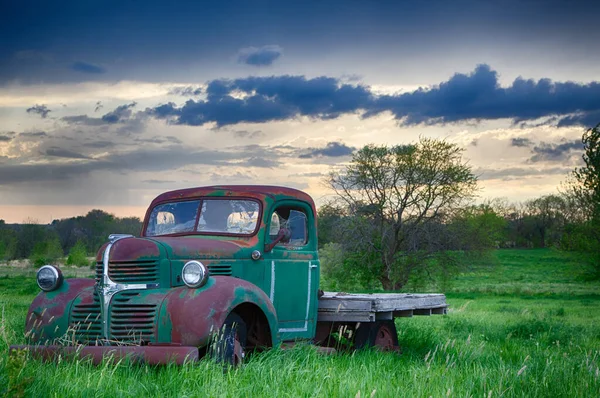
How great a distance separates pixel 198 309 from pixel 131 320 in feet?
2.82

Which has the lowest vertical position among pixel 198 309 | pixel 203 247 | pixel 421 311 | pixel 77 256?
pixel 77 256

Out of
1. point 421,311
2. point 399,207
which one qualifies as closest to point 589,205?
point 399,207

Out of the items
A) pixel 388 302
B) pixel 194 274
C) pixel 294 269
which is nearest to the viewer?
pixel 194 274

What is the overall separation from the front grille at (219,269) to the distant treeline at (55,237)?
44999mm

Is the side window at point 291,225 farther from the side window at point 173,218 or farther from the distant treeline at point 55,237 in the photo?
the distant treeline at point 55,237

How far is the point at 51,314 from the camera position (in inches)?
300

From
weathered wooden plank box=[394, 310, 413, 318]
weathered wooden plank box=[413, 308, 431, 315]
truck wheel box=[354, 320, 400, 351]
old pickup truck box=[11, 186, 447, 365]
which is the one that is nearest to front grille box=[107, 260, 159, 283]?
old pickup truck box=[11, 186, 447, 365]

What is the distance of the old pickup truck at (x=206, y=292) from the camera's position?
662 cm

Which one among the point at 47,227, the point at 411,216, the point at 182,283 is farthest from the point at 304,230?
the point at 47,227

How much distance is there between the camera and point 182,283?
24.2ft

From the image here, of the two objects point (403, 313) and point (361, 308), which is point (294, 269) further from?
point (403, 313)

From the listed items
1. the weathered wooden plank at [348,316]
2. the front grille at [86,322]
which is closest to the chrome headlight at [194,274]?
the front grille at [86,322]

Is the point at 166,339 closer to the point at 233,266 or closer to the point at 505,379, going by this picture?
the point at 233,266

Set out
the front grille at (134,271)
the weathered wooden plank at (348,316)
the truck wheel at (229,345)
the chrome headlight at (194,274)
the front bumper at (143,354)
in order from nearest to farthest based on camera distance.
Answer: the front bumper at (143,354)
the truck wheel at (229,345)
the chrome headlight at (194,274)
the front grille at (134,271)
the weathered wooden plank at (348,316)
